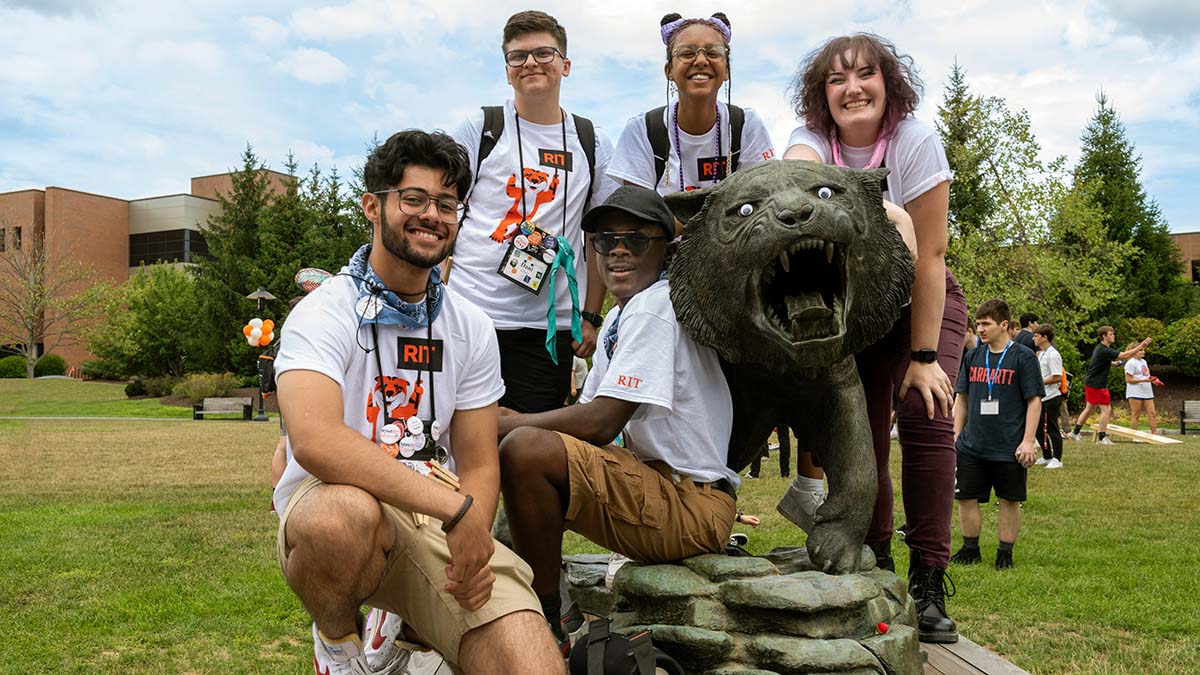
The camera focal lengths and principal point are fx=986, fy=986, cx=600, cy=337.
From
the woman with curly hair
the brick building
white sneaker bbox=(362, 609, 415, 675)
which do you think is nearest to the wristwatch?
the woman with curly hair

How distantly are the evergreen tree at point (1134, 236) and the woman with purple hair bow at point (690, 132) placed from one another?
102 ft

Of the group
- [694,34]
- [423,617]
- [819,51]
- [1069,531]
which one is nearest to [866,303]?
[819,51]

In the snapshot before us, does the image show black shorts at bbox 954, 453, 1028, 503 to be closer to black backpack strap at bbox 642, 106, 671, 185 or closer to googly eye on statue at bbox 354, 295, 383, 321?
black backpack strap at bbox 642, 106, 671, 185

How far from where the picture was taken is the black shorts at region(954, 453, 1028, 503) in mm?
6746

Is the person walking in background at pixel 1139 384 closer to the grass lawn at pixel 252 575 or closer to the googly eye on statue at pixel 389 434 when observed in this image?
the grass lawn at pixel 252 575

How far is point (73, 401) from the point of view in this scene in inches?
1158

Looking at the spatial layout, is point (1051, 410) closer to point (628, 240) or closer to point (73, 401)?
point (628, 240)

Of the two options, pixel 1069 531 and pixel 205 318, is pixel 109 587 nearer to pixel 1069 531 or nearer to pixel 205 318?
pixel 1069 531

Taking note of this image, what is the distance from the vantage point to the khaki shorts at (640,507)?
9.47ft

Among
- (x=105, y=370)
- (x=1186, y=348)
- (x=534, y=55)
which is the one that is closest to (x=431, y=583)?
(x=534, y=55)

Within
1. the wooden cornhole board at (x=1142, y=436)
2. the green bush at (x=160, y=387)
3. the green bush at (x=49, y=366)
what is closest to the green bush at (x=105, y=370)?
the green bush at (x=49, y=366)

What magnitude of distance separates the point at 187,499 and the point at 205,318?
955 inches

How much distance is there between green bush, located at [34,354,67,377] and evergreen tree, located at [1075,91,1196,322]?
125ft

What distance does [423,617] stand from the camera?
107 inches
